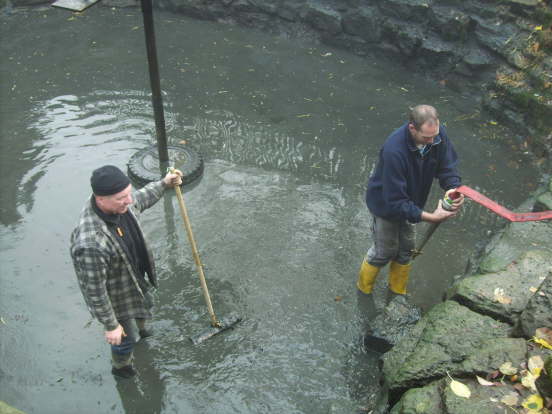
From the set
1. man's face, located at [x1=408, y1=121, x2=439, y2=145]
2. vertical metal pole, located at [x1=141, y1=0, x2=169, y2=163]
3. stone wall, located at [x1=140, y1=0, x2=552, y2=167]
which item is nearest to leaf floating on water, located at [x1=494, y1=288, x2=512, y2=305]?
man's face, located at [x1=408, y1=121, x2=439, y2=145]

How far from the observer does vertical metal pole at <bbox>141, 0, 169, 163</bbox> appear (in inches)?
208

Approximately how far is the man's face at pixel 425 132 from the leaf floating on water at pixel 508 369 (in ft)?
5.63

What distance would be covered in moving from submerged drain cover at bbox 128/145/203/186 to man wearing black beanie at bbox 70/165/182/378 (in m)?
2.11

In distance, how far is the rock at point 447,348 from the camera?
10.0 feet

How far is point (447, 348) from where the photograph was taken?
330 centimetres

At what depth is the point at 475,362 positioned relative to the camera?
3.04 m

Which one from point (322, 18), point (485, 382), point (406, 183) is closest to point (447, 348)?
point (485, 382)

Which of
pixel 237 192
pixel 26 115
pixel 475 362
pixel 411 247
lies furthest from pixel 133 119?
pixel 475 362

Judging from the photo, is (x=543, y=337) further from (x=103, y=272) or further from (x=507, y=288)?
(x=103, y=272)

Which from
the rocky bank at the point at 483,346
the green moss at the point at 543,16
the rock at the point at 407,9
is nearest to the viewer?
the rocky bank at the point at 483,346

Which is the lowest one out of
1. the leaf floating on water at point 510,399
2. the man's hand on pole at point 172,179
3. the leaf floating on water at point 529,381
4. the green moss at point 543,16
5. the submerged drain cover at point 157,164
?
the submerged drain cover at point 157,164

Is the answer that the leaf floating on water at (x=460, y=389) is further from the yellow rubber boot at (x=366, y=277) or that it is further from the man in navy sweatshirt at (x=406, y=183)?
the yellow rubber boot at (x=366, y=277)

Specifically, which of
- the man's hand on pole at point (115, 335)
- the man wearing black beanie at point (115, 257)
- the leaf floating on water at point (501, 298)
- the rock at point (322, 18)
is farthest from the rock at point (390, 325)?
the rock at point (322, 18)

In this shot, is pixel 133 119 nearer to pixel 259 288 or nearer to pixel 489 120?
pixel 259 288
